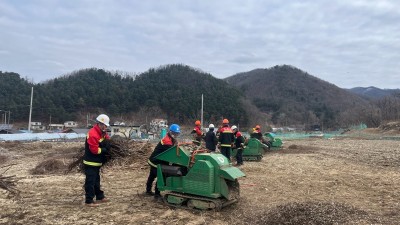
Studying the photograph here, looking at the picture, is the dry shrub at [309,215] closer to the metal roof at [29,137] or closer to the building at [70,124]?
the metal roof at [29,137]

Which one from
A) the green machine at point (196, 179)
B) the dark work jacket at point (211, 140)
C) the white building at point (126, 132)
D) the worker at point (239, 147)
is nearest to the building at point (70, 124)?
the white building at point (126, 132)

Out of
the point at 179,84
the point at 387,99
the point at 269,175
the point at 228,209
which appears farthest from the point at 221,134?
the point at 387,99

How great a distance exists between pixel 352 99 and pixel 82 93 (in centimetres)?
10241

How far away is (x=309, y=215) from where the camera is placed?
20.5ft

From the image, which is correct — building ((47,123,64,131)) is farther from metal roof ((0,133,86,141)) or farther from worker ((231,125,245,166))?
worker ((231,125,245,166))

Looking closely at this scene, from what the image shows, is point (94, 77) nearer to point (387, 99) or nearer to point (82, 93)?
point (82, 93)

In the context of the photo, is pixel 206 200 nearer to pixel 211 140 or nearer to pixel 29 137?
pixel 211 140

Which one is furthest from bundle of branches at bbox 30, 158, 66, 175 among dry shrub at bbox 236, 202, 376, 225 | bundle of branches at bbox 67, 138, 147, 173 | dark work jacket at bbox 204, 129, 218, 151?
dry shrub at bbox 236, 202, 376, 225

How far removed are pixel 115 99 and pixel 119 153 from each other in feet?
215

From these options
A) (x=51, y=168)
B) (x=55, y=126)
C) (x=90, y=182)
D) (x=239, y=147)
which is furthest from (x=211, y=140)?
(x=55, y=126)

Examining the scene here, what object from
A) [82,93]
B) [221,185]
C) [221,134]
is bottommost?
[221,185]

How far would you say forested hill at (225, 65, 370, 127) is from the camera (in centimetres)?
10794

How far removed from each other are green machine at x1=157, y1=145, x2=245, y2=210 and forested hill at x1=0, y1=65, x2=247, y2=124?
6264 cm

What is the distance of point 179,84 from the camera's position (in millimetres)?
85062
